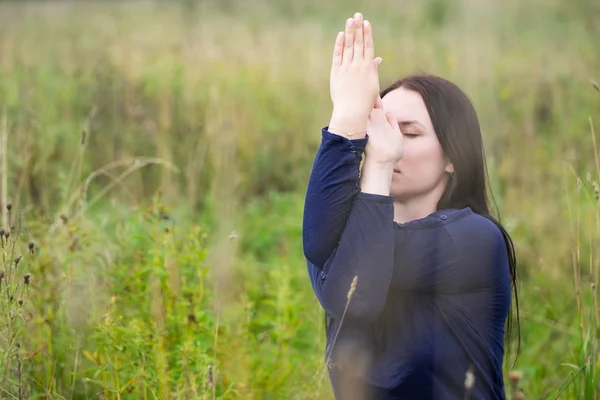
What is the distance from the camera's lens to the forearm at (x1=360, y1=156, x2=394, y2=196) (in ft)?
5.25

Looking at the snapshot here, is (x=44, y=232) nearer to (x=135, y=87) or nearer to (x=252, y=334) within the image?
(x=252, y=334)

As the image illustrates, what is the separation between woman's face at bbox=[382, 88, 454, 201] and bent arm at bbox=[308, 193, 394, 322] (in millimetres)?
209

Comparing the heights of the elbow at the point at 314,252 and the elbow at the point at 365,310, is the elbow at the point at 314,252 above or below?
above

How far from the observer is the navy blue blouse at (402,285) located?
1.57m

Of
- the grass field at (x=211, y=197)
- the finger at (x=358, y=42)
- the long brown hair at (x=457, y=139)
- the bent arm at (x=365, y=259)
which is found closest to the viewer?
the bent arm at (x=365, y=259)

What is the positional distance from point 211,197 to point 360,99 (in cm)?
285

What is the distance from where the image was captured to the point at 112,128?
559cm

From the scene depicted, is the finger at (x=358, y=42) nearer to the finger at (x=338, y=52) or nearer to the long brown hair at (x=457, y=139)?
the finger at (x=338, y=52)

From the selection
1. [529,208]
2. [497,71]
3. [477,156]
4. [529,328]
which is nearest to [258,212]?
[529,208]

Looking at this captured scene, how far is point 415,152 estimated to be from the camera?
176 centimetres

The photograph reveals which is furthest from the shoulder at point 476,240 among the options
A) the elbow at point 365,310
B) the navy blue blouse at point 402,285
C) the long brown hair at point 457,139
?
the elbow at point 365,310

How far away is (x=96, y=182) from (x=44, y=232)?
3027mm

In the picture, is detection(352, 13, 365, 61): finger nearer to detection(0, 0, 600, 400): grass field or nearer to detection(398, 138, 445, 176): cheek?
detection(398, 138, 445, 176): cheek

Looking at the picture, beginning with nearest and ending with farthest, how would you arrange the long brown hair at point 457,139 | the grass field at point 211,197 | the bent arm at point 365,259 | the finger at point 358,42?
the bent arm at point 365,259 < the finger at point 358,42 < the long brown hair at point 457,139 < the grass field at point 211,197
